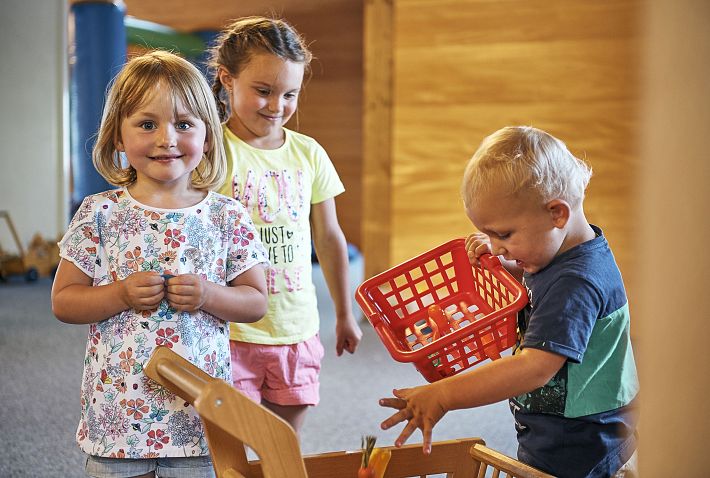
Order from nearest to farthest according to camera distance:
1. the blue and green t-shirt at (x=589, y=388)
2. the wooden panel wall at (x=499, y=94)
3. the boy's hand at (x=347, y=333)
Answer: the blue and green t-shirt at (x=589, y=388), the boy's hand at (x=347, y=333), the wooden panel wall at (x=499, y=94)

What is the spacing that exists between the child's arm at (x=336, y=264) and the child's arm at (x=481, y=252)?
17.0 inches

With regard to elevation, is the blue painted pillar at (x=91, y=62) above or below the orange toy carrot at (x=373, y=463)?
above

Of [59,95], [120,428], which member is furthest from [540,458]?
[59,95]

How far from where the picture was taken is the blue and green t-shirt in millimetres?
1045

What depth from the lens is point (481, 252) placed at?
1218 millimetres

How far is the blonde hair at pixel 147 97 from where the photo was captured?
1.20m

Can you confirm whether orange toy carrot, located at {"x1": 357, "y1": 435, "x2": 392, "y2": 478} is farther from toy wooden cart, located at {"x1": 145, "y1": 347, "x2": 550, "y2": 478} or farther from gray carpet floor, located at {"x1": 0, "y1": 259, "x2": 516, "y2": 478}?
gray carpet floor, located at {"x1": 0, "y1": 259, "x2": 516, "y2": 478}

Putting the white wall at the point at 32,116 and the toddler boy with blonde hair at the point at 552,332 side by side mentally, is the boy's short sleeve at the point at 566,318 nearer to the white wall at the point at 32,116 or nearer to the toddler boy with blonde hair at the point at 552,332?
the toddler boy with blonde hair at the point at 552,332

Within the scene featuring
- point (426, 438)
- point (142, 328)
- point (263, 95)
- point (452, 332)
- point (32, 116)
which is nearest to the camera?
point (426, 438)

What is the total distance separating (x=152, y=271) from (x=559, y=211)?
53 cm

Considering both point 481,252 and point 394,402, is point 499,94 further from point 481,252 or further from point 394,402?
point 394,402

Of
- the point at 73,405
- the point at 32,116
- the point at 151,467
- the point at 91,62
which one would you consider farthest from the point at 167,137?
the point at 32,116

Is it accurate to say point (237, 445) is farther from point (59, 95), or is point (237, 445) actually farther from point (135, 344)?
point (59, 95)

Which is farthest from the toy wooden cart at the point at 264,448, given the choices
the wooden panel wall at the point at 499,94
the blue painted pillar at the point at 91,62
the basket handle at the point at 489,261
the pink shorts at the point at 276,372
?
the blue painted pillar at the point at 91,62
